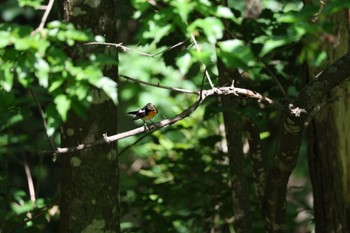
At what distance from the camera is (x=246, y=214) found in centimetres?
385

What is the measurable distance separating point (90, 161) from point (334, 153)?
5.26 feet

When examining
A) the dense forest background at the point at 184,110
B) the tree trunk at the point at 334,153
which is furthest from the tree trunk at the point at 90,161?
the tree trunk at the point at 334,153

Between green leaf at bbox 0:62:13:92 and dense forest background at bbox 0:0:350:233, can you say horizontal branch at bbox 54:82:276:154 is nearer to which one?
dense forest background at bbox 0:0:350:233

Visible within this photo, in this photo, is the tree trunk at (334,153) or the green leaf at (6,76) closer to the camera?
the green leaf at (6,76)

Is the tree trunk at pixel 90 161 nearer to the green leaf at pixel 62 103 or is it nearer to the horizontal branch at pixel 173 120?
the horizontal branch at pixel 173 120

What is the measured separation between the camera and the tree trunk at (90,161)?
9.84 ft

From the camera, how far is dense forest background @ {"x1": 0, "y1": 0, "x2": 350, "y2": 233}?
7.23 ft

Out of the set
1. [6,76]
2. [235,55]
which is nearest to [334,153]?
[235,55]

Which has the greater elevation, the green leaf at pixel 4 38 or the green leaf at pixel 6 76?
the green leaf at pixel 4 38

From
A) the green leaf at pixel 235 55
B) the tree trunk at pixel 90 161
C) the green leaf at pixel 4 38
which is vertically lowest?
the tree trunk at pixel 90 161

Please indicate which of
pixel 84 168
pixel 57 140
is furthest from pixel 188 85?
pixel 84 168

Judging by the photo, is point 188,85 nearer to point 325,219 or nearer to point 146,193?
point 146,193

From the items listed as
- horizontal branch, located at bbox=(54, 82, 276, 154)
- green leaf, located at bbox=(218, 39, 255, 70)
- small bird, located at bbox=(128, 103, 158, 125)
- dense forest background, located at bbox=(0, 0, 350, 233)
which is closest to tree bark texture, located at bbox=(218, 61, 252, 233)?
dense forest background, located at bbox=(0, 0, 350, 233)

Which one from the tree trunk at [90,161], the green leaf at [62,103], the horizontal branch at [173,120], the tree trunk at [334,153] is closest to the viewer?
the green leaf at [62,103]
